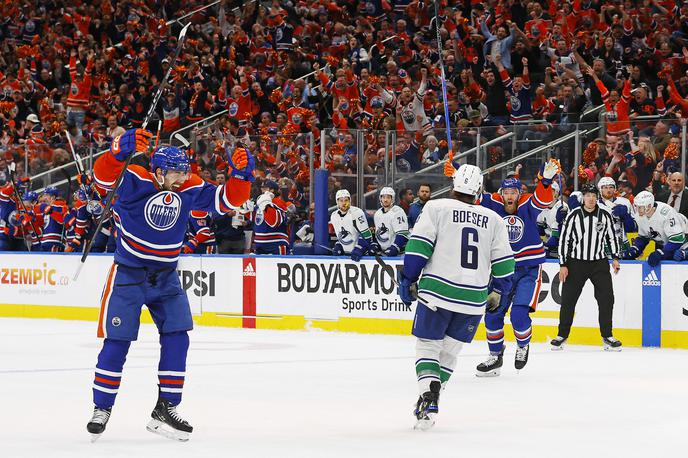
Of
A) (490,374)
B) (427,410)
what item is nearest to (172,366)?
(427,410)

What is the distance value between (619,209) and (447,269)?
6249 mm

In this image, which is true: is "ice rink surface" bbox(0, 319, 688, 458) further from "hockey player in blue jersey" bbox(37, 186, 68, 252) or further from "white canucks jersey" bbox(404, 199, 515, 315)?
"hockey player in blue jersey" bbox(37, 186, 68, 252)

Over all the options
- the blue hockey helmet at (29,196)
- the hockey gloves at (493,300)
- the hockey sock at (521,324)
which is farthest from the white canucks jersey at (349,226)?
the hockey gloves at (493,300)

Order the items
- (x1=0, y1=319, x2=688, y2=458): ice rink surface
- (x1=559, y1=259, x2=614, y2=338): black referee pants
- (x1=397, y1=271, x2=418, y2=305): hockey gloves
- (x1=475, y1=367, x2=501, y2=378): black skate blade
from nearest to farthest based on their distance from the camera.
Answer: (x1=0, y1=319, x2=688, y2=458): ice rink surface → (x1=397, y1=271, x2=418, y2=305): hockey gloves → (x1=475, y1=367, x2=501, y2=378): black skate blade → (x1=559, y1=259, x2=614, y2=338): black referee pants

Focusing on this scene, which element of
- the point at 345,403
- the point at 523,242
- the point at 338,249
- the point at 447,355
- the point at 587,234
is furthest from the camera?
the point at 338,249

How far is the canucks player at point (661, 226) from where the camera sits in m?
12.4

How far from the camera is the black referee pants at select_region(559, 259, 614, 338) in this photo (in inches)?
480

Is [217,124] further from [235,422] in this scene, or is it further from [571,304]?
[235,422]

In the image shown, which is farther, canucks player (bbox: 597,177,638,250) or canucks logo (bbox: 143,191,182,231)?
canucks player (bbox: 597,177,638,250)

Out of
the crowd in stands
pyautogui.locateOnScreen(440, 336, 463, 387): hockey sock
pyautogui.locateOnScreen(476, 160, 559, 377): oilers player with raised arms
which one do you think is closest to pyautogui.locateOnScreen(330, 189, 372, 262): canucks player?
the crowd in stands

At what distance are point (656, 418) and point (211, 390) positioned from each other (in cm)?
317

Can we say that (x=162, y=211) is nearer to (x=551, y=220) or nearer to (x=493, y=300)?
(x=493, y=300)

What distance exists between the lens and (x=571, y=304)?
12281mm

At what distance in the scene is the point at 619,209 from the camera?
42.1 feet
